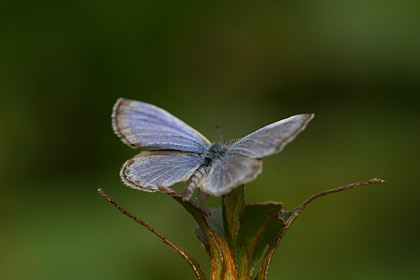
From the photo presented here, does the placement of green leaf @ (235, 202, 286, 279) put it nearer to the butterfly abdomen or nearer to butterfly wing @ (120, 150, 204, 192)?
the butterfly abdomen

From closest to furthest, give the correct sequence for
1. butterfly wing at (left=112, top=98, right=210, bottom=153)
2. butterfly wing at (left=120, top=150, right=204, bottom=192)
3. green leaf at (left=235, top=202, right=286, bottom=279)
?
green leaf at (left=235, top=202, right=286, bottom=279) < butterfly wing at (left=120, top=150, right=204, bottom=192) < butterfly wing at (left=112, top=98, right=210, bottom=153)

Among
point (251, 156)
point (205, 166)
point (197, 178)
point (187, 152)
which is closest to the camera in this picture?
point (251, 156)

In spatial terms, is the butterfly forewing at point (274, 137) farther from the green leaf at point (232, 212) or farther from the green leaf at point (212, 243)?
the green leaf at point (212, 243)

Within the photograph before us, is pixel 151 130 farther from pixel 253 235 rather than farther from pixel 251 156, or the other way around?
pixel 253 235

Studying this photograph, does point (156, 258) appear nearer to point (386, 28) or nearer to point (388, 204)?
point (388, 204)

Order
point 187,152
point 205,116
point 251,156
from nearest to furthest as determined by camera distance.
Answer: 1. point 251,156
2. point 187,152
3. point 205,116

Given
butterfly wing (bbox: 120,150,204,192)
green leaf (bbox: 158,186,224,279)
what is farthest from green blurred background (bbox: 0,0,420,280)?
green leaf (bbox: 158,186,224,279)

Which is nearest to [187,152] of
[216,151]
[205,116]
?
[216,151]
